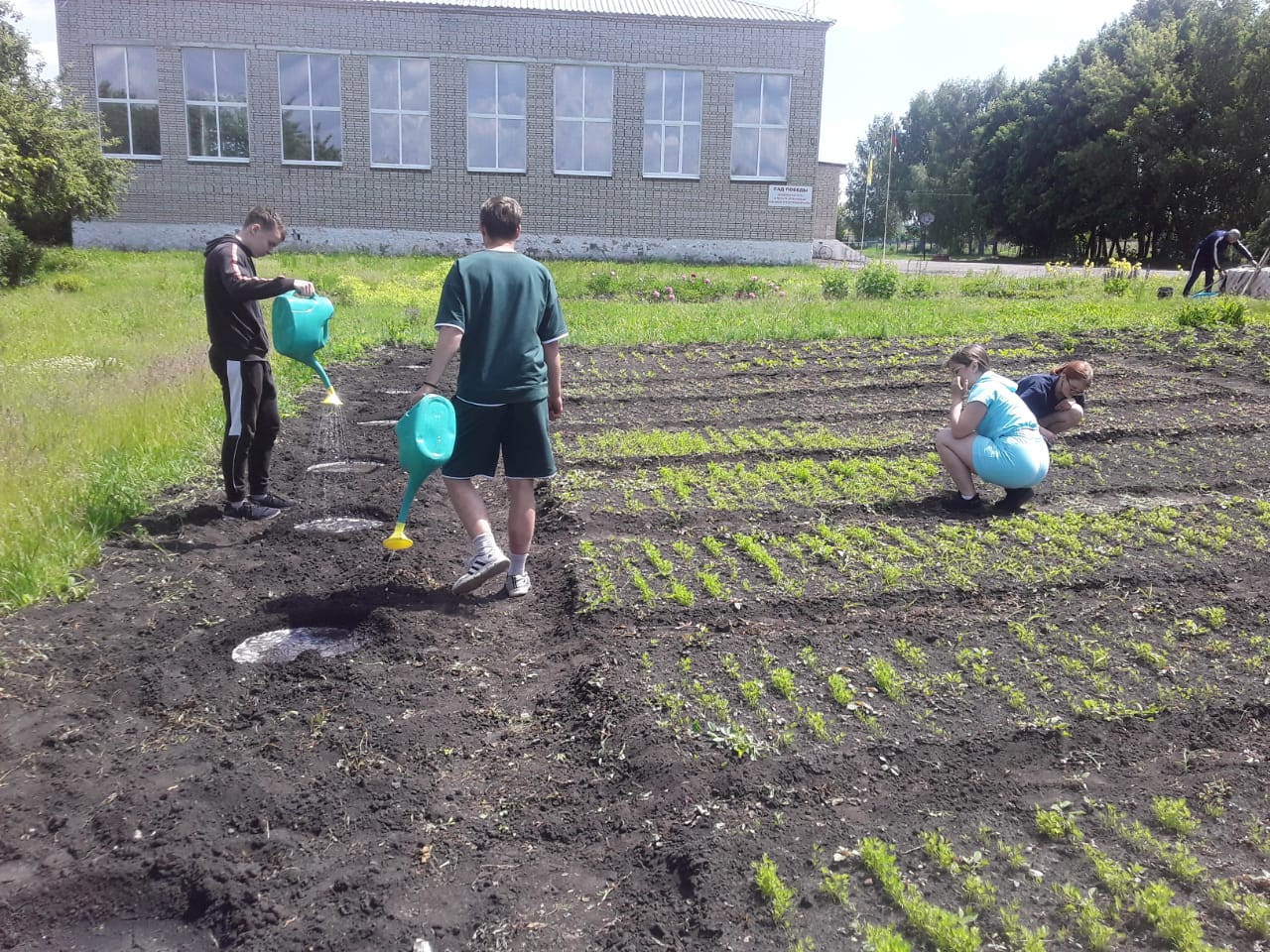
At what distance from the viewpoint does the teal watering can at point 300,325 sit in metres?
5.79

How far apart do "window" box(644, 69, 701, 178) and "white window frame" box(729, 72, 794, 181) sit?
41.8 inches

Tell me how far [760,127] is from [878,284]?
515 inches

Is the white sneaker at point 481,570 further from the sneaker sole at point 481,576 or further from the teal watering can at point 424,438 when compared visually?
the teal watering can at point 424,438

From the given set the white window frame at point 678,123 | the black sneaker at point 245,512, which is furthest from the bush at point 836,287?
the black sneaker at point 245,512

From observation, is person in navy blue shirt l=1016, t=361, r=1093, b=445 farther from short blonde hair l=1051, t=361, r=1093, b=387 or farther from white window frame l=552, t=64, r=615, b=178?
white window frame l=552, t=64, r=615, b=178

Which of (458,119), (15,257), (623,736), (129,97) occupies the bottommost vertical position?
(623,736)

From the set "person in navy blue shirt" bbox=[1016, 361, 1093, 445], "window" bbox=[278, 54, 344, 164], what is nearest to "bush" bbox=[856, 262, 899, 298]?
"person in navy blue shirt" bbox=[1016, 361, 1093, 445]

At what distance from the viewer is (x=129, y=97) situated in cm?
2775

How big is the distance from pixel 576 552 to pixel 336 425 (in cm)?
405

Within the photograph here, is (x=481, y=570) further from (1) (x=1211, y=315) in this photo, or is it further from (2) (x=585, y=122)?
(2) (x=585, y=122)

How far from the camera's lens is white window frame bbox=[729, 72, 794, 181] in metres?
28.8

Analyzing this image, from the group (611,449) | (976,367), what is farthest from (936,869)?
(611,449)

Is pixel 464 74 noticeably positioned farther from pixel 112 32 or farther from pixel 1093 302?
pixel 1093 302

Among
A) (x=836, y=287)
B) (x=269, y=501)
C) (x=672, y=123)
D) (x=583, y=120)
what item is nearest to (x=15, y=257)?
(x=583, y=120)
